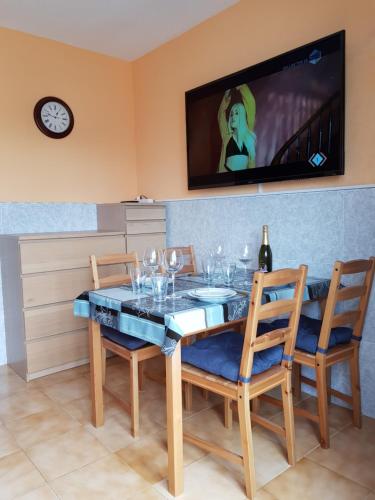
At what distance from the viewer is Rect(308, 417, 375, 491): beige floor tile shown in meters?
1.72

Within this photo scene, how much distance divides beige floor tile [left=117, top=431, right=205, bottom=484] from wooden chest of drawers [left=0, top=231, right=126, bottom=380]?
1.14 metres

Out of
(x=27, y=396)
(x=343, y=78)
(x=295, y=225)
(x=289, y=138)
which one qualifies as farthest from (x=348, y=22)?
(x=27, y=396)

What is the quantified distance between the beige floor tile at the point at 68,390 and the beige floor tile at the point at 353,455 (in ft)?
4.72

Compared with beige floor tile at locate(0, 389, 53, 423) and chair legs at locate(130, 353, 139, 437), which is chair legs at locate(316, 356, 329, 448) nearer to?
chair legs at locate(130, 353, 139, 437)

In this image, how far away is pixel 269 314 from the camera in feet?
5.26

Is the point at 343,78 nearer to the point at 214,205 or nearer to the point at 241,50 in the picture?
the point at 241,50

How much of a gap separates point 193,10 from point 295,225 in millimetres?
1706

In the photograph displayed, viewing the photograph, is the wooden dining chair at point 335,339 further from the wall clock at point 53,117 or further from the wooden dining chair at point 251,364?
the wall clock at point 53,117

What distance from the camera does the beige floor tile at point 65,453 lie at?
1.80 m

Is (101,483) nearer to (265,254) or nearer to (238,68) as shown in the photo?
(265,254)

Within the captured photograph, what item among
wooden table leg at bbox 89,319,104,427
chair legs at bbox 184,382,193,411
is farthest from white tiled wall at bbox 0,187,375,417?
wooden table leg at bbox 89,319,104,427

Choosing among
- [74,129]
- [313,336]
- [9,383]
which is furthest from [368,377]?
[74,129]

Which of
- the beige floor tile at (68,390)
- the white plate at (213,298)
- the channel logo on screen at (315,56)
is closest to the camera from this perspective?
the white plate at (213,298)

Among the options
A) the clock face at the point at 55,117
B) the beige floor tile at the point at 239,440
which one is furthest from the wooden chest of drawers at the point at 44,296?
the beige floor tile at the point at 239,440
